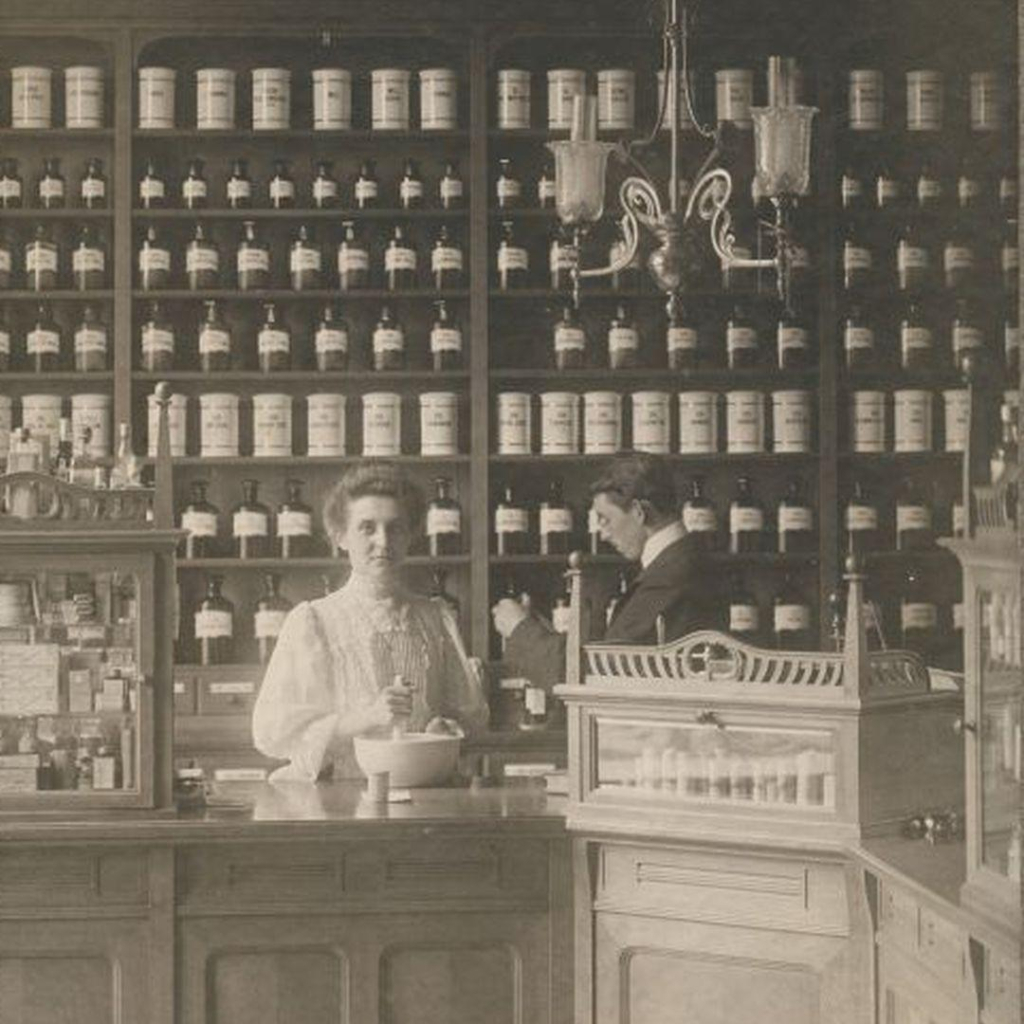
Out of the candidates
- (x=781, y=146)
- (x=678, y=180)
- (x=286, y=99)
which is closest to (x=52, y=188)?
(x=286, y=99)

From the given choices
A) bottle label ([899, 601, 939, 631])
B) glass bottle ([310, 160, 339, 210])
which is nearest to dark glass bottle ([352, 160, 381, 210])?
glass bottle ([310, 160, 339, 210])

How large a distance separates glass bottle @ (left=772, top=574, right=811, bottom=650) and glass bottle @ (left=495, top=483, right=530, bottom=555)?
32.5 inches

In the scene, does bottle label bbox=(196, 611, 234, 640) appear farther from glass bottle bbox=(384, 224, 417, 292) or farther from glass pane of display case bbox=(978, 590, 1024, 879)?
glass pane of display case bbox=(978, 590, 1024, 879)

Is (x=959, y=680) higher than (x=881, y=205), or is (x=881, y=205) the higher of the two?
(x=881, y=205)

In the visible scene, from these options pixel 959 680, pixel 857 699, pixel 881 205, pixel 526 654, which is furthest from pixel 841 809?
pixel 881 205

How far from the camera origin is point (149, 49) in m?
5.93

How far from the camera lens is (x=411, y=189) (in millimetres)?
5824

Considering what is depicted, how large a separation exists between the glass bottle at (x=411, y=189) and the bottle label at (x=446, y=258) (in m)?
0.15

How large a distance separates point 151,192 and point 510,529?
5.03 ft

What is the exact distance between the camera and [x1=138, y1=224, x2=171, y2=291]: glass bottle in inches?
226

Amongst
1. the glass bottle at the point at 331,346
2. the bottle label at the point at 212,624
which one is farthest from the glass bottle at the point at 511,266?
the bottle label at the point at 212,624

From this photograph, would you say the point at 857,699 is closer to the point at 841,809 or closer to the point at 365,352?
the point at 841,809

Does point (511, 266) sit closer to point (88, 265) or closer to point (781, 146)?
point (88, 265)

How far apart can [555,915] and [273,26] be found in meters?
3.18
